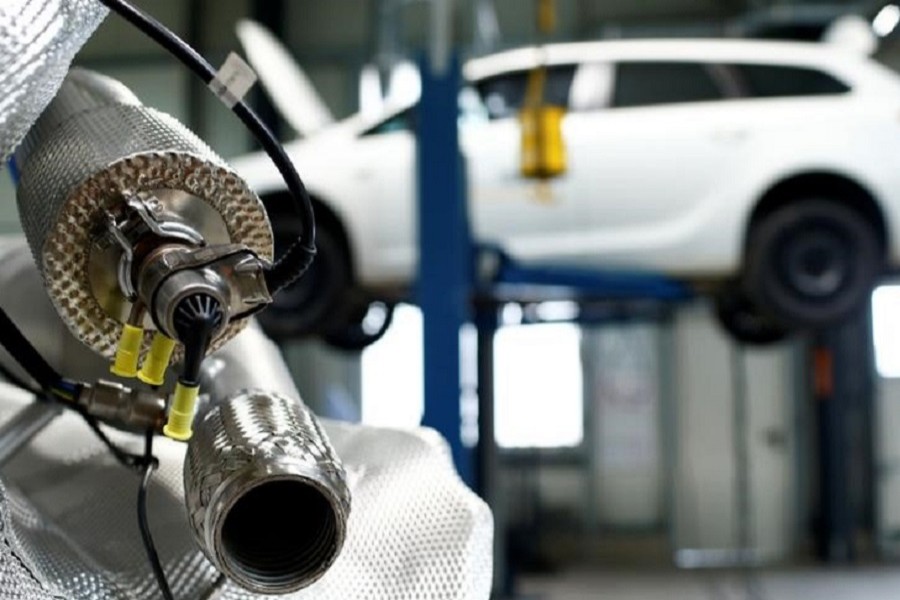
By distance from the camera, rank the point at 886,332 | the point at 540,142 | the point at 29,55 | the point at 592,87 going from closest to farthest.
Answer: the point at 29,55 → the point at 540,142 → the point at 592,87 → the point at 886,332

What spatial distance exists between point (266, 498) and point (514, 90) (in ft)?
14.8

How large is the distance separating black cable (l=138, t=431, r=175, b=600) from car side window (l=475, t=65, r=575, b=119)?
423cm

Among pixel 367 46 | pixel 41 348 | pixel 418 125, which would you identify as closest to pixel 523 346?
pixel 367 46

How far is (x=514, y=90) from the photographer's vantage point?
5.23 meters

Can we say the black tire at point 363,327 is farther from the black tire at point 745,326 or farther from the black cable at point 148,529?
the black cable at point 148,529

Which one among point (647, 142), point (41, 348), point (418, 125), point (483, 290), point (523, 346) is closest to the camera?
point (41, 348)

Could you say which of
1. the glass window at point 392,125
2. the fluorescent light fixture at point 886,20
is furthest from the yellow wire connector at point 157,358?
the fluorescent light fixture at point 886,20

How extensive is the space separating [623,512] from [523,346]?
5.42 ft

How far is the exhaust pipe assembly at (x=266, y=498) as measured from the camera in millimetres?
774

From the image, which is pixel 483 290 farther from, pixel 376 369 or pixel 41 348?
pixel 376 369

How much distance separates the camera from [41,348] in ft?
3.97

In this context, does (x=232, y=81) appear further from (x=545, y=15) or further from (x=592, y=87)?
(x=592, y=87)

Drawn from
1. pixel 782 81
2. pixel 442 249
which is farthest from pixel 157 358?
pixel 782 81

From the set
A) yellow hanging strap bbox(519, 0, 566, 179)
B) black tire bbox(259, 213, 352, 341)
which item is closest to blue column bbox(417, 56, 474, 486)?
yellow hanging strap bbox(519, 0, 566, 179)
